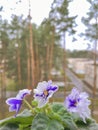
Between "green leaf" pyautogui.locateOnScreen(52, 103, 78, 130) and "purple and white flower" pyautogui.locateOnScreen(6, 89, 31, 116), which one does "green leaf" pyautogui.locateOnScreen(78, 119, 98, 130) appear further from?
"purple and white flower" pyautogui.locateOnScreen(6, 89, 31, 116)

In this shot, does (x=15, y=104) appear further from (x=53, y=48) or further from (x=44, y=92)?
(x=53, y=48)

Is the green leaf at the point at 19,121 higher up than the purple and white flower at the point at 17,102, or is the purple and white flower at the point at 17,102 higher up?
the purple and white flower at the point at 17,102

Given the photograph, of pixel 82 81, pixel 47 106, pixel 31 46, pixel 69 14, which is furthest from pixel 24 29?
pixel 47 106

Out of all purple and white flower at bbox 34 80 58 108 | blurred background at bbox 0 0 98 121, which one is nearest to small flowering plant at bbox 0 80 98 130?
purple and white flower at bbox 34 80 58 108

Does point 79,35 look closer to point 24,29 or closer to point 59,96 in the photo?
point 24,29

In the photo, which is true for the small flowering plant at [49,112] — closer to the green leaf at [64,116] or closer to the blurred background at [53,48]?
the green leaf at [64,116]

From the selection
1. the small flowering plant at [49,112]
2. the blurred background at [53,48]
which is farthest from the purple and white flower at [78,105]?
the blurred background at [53,48]

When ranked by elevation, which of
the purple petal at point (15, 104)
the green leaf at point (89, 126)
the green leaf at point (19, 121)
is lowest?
the green leaf at point (89, 126)

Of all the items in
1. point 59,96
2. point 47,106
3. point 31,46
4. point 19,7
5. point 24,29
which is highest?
point 19,7
